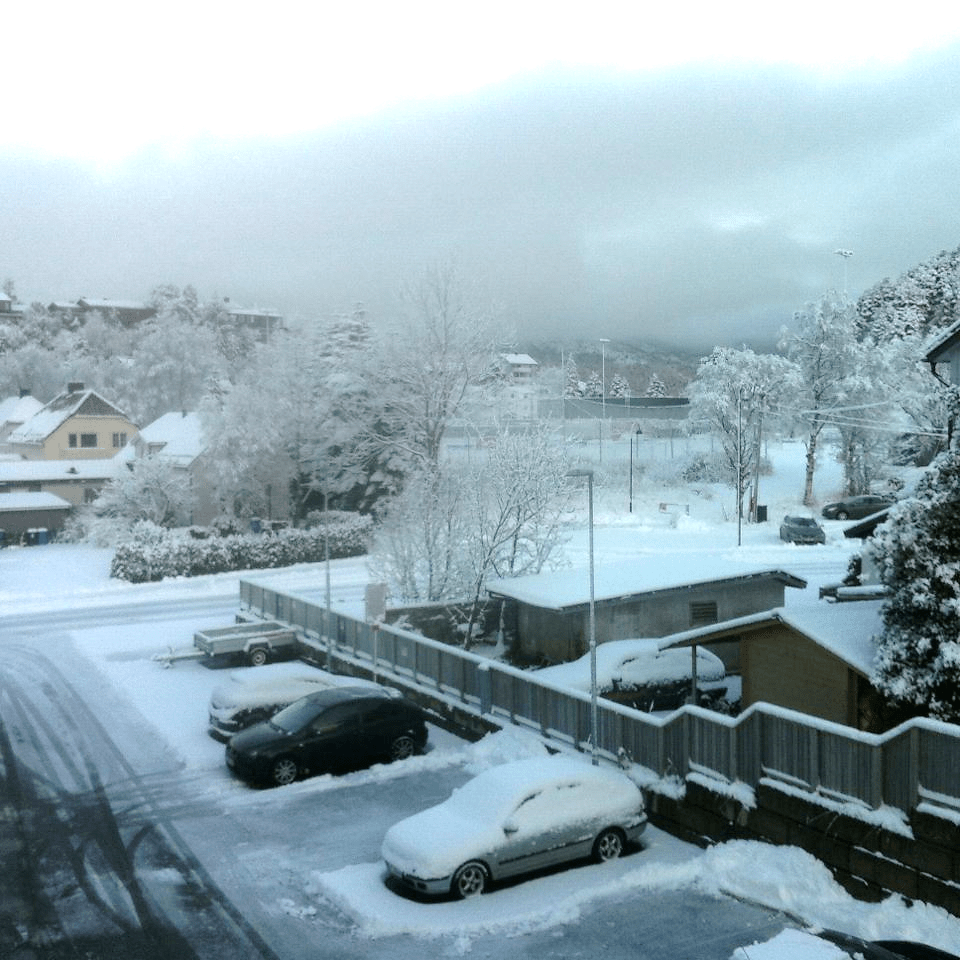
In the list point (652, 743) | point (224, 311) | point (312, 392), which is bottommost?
point (652, 743)

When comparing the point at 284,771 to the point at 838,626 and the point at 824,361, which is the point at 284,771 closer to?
the point at 838,626

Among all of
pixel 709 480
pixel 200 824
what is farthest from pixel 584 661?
pixel 709 480

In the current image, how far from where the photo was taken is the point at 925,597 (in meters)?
13.9

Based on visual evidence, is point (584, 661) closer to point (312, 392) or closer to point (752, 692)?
point (752, 692)

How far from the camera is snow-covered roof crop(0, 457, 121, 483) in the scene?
58.5 metres

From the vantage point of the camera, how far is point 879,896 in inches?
498

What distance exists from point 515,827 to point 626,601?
12609 millimetres

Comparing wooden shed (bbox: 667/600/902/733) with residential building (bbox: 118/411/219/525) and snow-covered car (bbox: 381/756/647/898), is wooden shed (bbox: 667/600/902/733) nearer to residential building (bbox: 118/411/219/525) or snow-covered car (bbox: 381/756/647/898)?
snow-covered car (bbox: 381/756/647/898)

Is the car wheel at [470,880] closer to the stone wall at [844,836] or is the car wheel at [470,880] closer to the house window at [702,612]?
the stone wall at [844,836]

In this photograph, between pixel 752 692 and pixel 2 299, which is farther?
pixel 2 299

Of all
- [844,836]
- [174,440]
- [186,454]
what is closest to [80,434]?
[174,440]

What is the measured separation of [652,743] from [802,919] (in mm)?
4439

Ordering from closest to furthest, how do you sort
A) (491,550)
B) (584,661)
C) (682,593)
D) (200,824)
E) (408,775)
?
(200,824) < (408,775) < (584,661) < (682,593) < (491,550)

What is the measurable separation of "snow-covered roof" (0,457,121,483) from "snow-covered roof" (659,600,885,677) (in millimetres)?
46756
